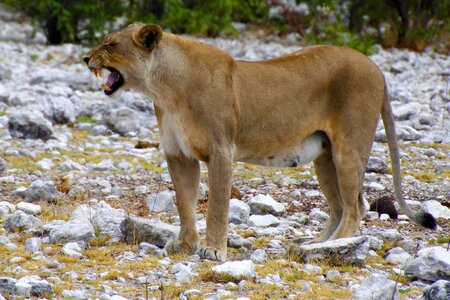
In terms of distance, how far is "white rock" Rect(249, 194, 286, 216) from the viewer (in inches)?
320

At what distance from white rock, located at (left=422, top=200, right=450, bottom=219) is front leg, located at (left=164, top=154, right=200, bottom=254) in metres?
2.50

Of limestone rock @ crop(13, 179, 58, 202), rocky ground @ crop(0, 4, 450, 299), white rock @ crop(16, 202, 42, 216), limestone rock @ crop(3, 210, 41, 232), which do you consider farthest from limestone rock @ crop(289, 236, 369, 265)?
limestone rock @ crop(13, 179, 58, 202)

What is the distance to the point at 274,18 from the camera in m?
22.7

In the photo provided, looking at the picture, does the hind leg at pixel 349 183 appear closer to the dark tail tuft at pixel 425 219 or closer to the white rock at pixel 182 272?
the dark tail tuft at pixel 425 219

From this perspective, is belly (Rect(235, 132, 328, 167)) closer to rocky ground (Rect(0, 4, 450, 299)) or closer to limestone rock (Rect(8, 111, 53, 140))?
rocky ground (Rect(0, 4, 450, 299))

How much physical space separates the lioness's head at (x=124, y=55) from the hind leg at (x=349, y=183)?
1.75 meters

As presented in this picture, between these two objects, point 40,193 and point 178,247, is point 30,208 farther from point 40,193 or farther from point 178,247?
point 178,247

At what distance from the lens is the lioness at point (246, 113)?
6.62 m

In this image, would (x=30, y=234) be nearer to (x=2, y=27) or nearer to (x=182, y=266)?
(x=182, y=266)

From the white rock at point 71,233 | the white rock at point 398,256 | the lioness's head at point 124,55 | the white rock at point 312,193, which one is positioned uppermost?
the lioness's head at point 124,55

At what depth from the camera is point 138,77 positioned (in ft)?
22.2

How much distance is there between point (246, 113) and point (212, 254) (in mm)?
1180

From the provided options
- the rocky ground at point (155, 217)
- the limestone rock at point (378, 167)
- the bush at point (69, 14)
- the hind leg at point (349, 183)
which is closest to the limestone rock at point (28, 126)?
the rocky ground at point (155, 217)

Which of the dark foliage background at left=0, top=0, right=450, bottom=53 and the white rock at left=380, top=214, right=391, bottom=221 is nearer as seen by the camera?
the white rock at left=380, top=214, right=391, bottom=221
